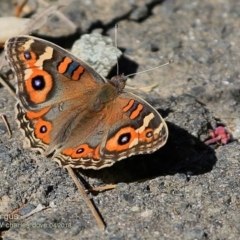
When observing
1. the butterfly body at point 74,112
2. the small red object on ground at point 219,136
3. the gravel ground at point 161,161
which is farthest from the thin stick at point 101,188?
the small red object on ground at point 219,136

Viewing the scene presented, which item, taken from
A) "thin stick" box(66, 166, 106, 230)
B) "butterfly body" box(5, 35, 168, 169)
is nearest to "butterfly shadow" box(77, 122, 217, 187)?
"thin stick" box(66, 166, 106, 230)

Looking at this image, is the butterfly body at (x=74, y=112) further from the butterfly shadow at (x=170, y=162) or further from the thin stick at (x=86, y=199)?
the butterfly shadow at (x=170, y=162)

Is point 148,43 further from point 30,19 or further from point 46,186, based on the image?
point 46,186

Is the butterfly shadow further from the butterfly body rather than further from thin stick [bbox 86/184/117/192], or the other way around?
the butterfly body

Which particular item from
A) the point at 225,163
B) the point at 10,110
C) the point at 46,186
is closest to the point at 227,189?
the point at 225,163

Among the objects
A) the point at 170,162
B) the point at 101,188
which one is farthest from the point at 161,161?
the point at 101,188
